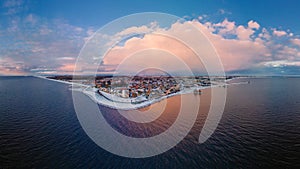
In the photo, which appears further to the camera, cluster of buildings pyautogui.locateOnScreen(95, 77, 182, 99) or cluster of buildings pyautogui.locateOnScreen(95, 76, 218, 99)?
cluster of buildings pyautogui.locateOnScreen(95, 76, 218, 99)

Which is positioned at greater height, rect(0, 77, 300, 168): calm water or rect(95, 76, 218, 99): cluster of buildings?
rect(95, 76, 218, 99): cluster of buildings

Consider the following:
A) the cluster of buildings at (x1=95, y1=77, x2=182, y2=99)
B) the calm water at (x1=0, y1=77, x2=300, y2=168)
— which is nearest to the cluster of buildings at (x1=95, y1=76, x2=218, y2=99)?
the cluster of buildings at (x1=95, y1=77, x2=182, y2=99)

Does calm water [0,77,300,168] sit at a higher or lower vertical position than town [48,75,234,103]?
lower

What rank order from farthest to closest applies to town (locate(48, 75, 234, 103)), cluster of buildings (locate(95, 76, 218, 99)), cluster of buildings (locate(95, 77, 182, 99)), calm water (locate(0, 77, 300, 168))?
cluster of buildings (locate(95, 76, 218, 99)) → cluster of buildings (locate(95, 77, 182, 99)) → town (locate(48, 75, 234, 103)) → calm water (locate(0, 77, 300, 168))

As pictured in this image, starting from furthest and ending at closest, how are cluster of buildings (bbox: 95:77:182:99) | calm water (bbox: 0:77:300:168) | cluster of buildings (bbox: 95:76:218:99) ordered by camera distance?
cluster of buildings (bbox: 95:76:218:99)
cluster of buildings (bbox: 95:77:182:99)
calm water (bbox: 0:77:300:168)

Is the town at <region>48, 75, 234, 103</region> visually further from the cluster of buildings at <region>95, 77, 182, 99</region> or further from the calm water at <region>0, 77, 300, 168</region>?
the calm water at <region>0, 77, 300, 168</region>

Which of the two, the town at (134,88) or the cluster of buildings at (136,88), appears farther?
the cluster of buildings at (136,88)

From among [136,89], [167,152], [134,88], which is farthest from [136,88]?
[167,152]

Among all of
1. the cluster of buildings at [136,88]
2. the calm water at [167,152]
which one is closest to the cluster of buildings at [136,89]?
the cluster of buildings at [136,88]

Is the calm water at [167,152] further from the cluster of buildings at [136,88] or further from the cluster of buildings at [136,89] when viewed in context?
the cluster of buildings at [136,88]

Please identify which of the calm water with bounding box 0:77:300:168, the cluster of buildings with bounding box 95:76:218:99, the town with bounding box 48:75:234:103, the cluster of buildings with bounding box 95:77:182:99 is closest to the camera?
the calm water with bounding box 0:77:300:168

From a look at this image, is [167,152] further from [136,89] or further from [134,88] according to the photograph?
[134,88]

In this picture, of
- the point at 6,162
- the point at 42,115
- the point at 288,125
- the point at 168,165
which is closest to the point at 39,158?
the point at 6,162
